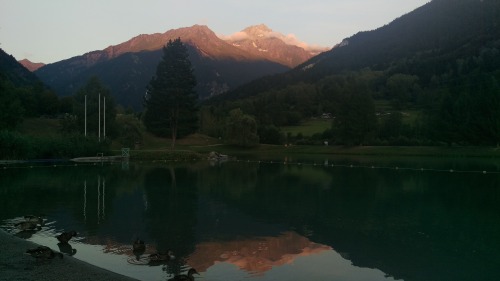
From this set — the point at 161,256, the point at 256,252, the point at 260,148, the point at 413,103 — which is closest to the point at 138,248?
the point at 161,256

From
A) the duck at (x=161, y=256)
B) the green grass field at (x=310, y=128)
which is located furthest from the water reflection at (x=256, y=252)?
the green grass field at (x=310, y=128)

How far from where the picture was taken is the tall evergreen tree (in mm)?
83750

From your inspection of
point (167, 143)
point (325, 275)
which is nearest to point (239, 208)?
point (325, 275)

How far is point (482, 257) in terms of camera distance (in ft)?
44.2

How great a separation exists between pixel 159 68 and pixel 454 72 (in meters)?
115

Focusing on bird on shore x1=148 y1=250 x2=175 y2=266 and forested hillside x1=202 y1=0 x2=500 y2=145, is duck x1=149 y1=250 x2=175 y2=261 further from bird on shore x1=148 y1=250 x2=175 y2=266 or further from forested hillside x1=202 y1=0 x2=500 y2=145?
forested hillside x1=202 y1=0 x2=500 y2=145

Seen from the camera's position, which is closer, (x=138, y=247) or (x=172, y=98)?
(x=138, y=247)

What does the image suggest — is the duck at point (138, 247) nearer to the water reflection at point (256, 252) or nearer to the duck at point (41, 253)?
the water reflection at point (256, 252)

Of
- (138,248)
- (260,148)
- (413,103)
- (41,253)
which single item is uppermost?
(413,103)

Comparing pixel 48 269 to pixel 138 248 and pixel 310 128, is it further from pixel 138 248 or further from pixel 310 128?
pixel 310 128

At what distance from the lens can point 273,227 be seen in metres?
17.6

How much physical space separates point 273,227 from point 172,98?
6846 centimetres

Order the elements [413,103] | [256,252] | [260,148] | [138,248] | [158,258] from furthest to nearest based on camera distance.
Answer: [413,103]
[260,148]
[256,252]
[138,248]
[158,258]

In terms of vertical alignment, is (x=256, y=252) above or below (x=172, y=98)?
below
